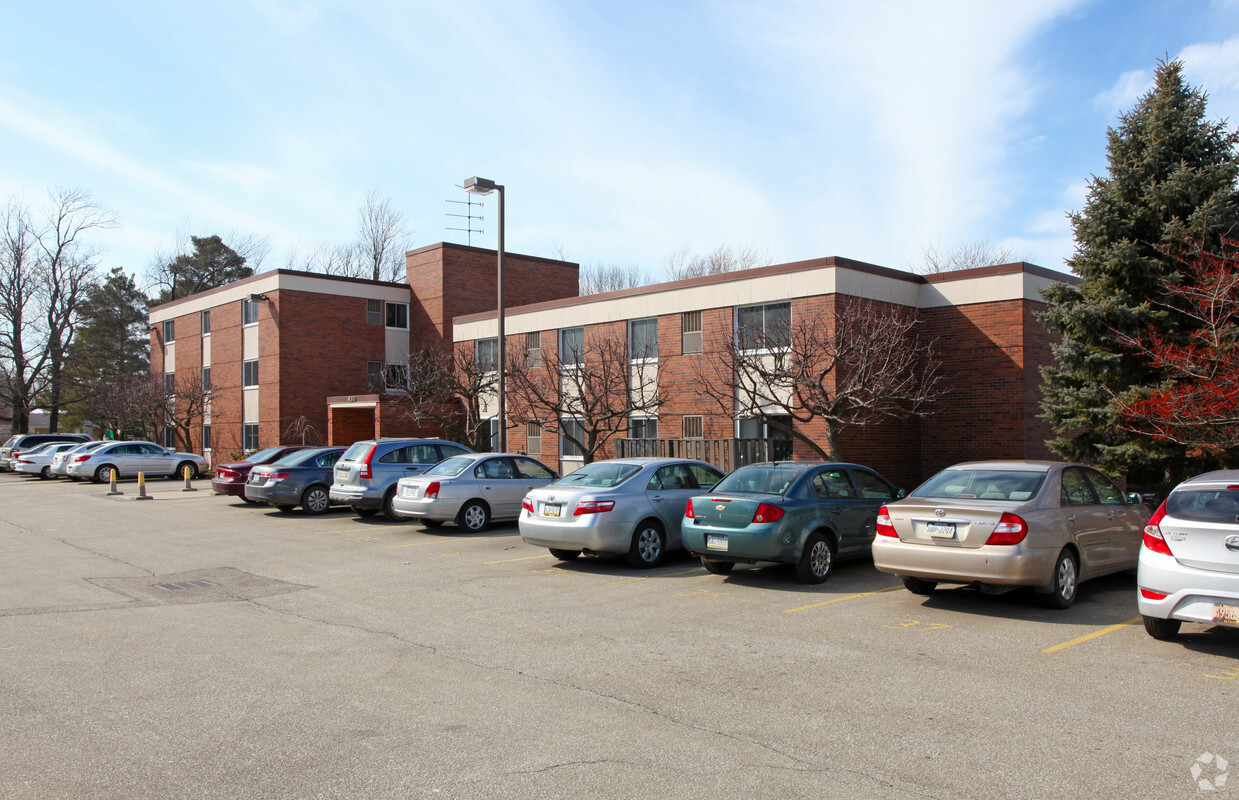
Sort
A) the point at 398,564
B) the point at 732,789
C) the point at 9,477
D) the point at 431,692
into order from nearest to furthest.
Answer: the point at 732,789, the point at 431,692, the point at 398,564, the point at 9,477

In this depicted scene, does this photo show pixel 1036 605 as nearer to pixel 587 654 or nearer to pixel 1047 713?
pixel 1047 713

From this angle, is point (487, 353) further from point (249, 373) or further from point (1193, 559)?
point (1193, 559)

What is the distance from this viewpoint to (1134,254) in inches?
611

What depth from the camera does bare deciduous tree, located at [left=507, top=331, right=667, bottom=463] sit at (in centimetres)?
2253

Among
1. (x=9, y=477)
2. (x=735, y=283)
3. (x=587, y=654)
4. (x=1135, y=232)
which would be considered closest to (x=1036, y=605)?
(x=587, y=654)

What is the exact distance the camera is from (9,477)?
36.0m

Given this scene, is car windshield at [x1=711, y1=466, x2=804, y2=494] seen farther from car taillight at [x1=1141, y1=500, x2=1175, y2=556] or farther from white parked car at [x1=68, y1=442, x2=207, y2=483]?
white parked car at [x1=68, y1=442, x2=207, y2=483]

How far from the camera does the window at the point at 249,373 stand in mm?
38469

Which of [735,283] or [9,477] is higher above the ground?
[735,283]

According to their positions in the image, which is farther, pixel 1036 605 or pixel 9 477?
pixel 9 477

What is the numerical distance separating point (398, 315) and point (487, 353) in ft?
32.8

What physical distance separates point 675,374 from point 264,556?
13148 mm

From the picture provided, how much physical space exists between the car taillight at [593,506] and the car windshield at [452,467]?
15.9 feet

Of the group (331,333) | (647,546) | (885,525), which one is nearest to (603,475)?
(647,546)
